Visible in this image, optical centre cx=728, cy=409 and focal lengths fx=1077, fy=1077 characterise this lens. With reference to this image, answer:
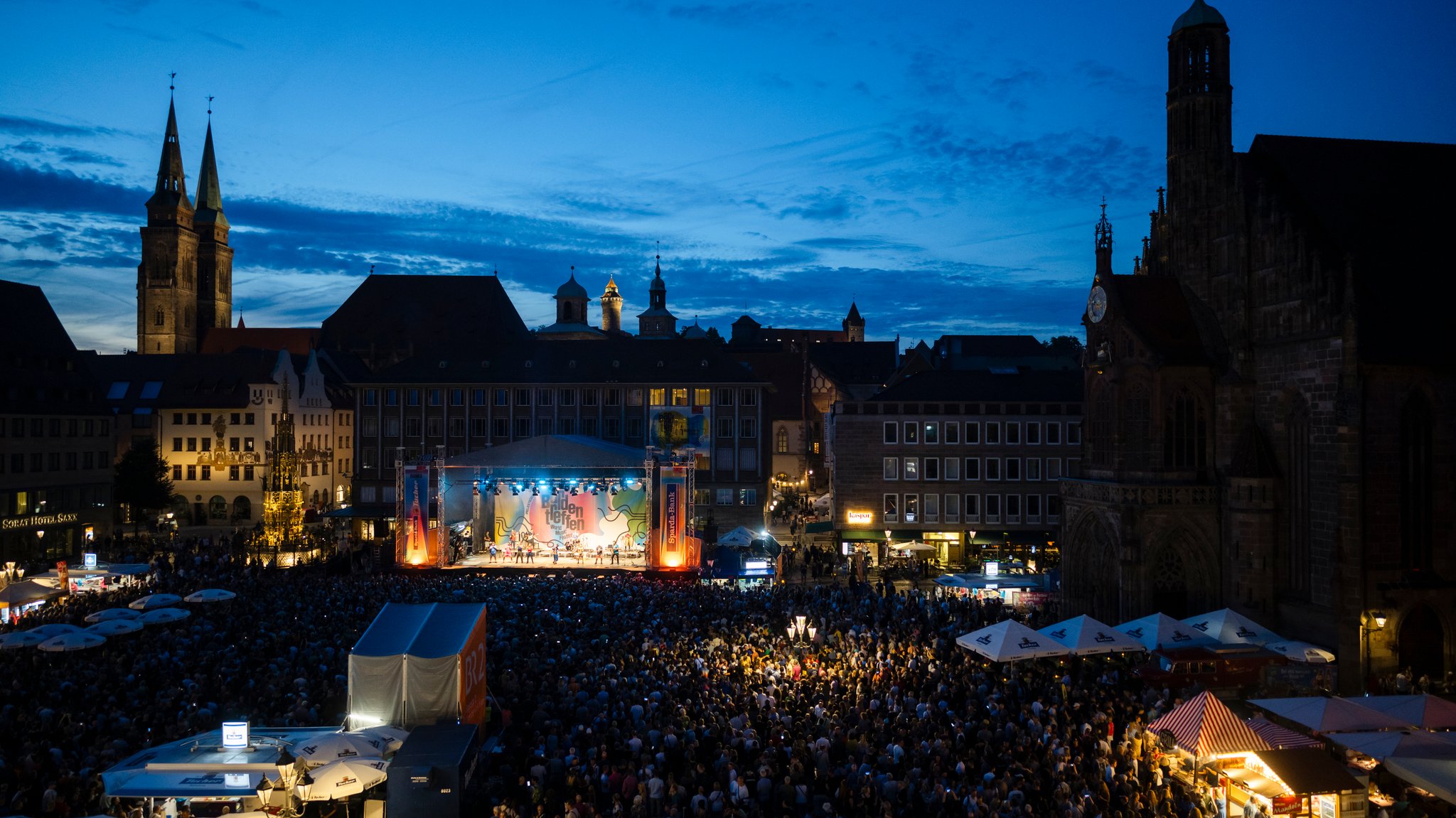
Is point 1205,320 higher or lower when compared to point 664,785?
higher

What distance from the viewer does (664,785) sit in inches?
621

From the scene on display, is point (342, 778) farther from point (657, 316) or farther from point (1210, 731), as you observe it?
point (657, 316)

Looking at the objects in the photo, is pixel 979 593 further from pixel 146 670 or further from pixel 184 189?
pixel 184 189

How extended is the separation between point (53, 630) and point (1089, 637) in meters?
23.0

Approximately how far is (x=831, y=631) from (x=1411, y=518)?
48.5 ft

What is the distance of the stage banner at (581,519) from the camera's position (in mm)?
47375

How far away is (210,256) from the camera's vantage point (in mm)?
111500

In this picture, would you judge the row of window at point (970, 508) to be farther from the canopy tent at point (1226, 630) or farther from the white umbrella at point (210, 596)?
the white umbrella at point (210, 596)

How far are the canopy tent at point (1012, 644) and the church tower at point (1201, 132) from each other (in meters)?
14.3

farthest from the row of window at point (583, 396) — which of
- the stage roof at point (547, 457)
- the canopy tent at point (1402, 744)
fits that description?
the canopy tent at point (1402, 744)

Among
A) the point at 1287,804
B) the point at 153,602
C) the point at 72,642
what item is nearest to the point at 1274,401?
the point at 1287,804

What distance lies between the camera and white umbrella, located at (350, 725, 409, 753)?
17484 mm

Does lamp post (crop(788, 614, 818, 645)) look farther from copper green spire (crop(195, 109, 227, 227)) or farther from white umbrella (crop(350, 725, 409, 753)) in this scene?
copper green spire (crop(195, 109, 227, 227))

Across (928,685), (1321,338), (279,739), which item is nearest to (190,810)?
(279,739)
